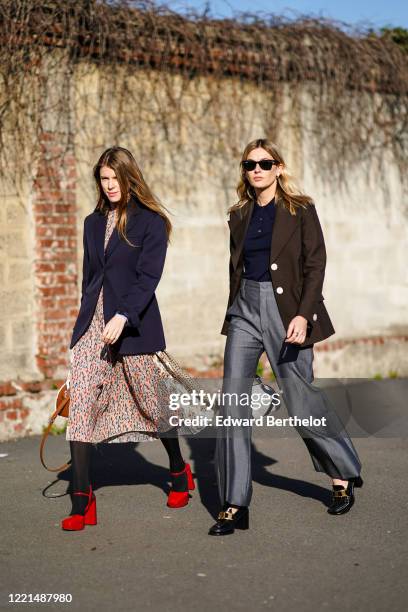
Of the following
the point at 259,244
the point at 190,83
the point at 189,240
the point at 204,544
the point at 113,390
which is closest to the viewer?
the point at 204,544

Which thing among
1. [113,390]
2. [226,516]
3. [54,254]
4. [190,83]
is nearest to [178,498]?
[226,516]

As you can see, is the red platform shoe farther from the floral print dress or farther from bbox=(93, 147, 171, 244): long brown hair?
bbox=(93, 147, 171, 244): long brown hair

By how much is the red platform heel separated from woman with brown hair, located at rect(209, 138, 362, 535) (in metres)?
0.68

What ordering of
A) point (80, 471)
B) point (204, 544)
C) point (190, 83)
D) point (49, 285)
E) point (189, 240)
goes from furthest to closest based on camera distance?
point (189, 240) → point (190, 83) → point (49, 285) → point (80, 471) → point (204, 544)

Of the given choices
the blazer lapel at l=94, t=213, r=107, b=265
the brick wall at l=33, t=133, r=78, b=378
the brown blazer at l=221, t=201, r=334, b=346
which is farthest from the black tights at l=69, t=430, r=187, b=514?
the brick wall at l=33, t=133, r=78, b=378

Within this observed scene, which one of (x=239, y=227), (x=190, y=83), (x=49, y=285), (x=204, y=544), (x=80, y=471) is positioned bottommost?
(x=204, y=544)

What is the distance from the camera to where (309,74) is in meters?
9.69

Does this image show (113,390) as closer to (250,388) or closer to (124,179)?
(250,388)

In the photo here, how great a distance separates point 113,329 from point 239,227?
3.00ft

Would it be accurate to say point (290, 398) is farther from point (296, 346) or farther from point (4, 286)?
point (4, 286)

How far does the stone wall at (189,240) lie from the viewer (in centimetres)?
779

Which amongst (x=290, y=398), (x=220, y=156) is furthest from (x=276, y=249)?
(x=220, y=156)

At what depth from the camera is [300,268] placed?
520 centimetres

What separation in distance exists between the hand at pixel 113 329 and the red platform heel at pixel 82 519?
815mm
